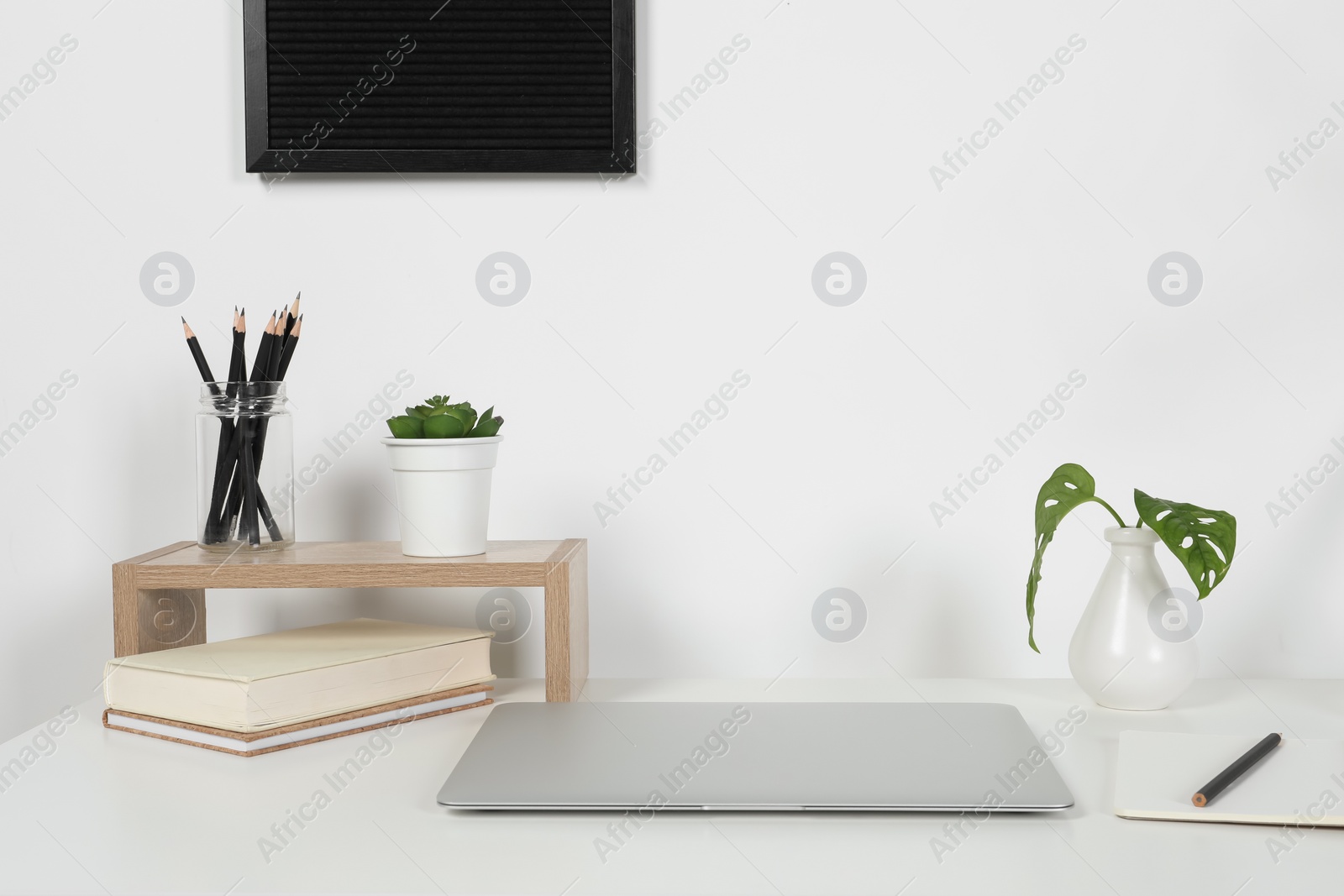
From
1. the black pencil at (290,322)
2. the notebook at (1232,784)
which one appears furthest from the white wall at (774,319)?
the notebook at (1232,784)

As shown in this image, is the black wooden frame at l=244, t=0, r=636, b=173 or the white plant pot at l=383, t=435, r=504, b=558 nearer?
the white plant pot at l=383, t=435, r=504, b=558

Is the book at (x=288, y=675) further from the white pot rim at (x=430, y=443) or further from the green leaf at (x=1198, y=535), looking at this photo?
the green leaf at (x=1198, y=535)

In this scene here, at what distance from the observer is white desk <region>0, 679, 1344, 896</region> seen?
571mm

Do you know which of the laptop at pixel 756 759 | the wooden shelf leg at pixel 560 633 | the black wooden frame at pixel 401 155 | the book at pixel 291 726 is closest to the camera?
the laptop at pixel 756 759

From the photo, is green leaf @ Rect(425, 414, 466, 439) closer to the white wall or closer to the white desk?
the white wall

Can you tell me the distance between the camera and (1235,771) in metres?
0.70

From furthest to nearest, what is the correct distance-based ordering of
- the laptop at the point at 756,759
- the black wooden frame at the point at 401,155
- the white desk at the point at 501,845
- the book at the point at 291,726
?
1. the black wooden frame at the point at 401,155
2. the book at the point at 291,726
3. the laptop at the point at 756,759
4. the white desk at the point at 501,845

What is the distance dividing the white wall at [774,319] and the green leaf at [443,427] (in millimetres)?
192

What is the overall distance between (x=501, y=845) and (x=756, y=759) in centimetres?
21

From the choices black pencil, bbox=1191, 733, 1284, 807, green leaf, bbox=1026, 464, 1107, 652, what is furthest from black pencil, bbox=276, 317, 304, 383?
black pencil, bbox=1191, 733, 1284, 807


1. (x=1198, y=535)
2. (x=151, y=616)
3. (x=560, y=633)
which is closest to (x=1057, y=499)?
(x=1198, y=535)

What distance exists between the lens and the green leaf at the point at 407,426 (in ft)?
3.08

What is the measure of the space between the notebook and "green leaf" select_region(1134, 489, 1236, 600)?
153 mm

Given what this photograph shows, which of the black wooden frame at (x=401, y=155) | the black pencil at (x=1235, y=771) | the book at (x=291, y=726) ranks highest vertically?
the black wooden frame at (x=401, y=155)
